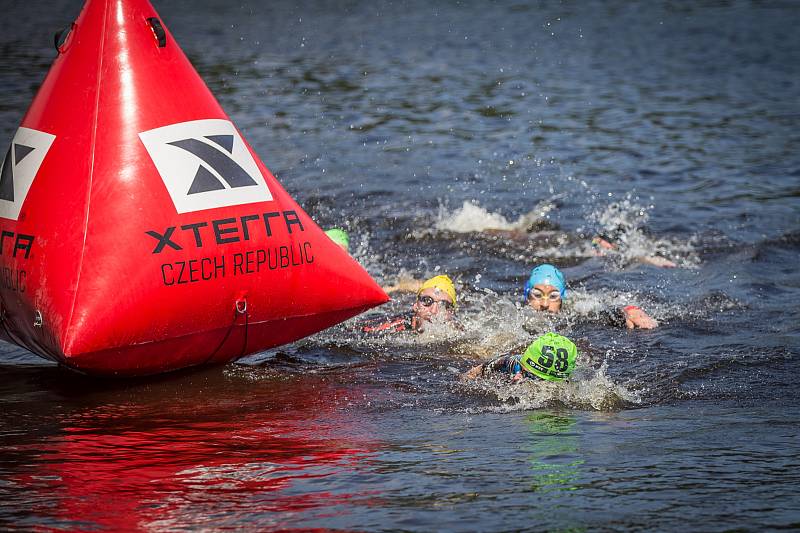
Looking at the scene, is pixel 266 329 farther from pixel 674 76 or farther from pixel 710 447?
pixel 674 76

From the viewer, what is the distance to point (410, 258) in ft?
42.0

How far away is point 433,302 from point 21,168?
384 cm

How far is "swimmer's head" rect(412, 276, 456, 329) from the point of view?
9703mm

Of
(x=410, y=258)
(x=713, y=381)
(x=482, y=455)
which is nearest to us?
(x=482, y=455)

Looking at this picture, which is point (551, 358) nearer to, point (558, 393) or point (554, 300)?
point (558, 393)

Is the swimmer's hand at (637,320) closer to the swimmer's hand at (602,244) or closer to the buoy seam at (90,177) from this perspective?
the swimmer's hand at (602,244)

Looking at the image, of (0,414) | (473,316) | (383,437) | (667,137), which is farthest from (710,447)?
(667,137)

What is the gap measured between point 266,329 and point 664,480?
9.32ft

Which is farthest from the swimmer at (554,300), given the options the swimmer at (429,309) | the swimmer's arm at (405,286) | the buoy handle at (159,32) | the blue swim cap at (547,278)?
the buoy handle at (159,32)

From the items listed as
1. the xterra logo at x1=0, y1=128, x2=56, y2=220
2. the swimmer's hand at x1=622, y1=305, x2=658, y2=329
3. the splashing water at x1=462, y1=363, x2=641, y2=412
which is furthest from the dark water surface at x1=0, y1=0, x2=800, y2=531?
the xterra logo at x1=0, y1=128, x2=56, y2=220

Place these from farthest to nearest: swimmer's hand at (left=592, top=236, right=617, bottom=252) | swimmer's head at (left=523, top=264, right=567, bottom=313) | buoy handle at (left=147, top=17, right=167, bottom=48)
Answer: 1. swimmer's hand at (left=592, top=236, right=617, bottom=252)
2. swimmer's head at (left=523, top=264, right=567, bottom=313)
3. buoy handle at (left=147, top=17, right=167, bottom=48)

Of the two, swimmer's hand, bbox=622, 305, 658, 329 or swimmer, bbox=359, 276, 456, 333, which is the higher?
swimmer, bbox=359, 276, 456, 333

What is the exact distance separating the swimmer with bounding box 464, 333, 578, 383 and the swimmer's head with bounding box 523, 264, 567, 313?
213 cm

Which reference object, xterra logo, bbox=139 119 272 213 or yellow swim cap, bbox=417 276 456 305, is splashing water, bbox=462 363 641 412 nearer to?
yellow swim cap, bbox=417 276 456 305
